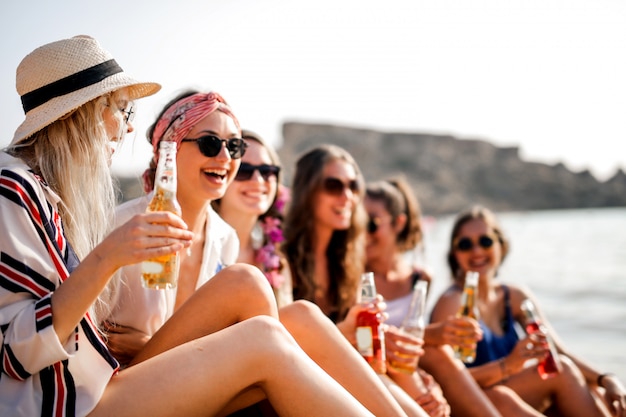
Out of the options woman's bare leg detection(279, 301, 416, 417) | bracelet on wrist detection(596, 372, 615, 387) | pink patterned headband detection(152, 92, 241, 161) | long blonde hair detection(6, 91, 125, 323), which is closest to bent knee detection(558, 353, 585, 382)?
bracelet on wrist detection(596, 372, 615, 387)

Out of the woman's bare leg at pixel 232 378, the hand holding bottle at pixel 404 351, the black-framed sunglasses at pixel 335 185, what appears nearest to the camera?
the woman's bare leg at pixel 232 378

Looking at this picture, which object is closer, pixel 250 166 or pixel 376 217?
pixel 250 166

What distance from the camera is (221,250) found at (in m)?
3.81

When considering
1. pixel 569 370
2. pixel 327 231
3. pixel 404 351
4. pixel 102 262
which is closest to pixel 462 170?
pixel 327 231

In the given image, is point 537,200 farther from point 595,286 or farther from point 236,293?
point 236,293

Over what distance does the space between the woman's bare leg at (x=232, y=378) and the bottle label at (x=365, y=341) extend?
1.13 meters

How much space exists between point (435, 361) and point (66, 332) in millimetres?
2763

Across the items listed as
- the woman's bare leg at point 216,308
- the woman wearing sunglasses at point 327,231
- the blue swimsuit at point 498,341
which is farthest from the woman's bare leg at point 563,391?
the woman's bare leg at point 216,308

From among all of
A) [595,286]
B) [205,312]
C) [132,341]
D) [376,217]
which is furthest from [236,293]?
[595,286]

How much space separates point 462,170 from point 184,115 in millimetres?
91371

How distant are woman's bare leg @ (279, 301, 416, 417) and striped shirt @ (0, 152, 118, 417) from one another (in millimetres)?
1013

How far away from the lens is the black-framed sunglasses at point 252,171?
15.3 feet

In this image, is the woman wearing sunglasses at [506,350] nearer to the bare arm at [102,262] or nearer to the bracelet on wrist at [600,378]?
the bracelet on wrist at [600,378]

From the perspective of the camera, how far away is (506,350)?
196 inches
